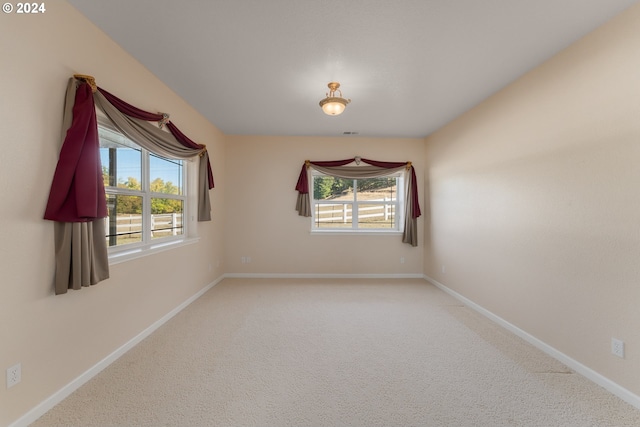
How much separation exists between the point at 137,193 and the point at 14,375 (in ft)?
5.26

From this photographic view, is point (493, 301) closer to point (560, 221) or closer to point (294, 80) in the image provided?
point (560, 221)

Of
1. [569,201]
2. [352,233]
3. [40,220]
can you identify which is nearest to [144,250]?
[40,220]

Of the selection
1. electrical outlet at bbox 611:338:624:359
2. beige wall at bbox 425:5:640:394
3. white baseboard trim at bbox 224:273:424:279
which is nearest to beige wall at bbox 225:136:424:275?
white baseboard trim at bbox 224:273:424:279

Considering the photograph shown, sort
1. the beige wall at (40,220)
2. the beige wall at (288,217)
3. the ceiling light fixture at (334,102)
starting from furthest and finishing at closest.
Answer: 1. the beige wall at (288,217)
2. the ceiling light fixture at (334,102)
3. the beige wall at (40,220)

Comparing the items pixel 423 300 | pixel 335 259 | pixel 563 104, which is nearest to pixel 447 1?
pixel 563 104

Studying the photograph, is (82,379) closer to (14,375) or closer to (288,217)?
(14,375)

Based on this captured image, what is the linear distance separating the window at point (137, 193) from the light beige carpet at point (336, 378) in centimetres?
103

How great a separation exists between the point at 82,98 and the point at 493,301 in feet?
13.8

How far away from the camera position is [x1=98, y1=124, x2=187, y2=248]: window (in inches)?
92.4

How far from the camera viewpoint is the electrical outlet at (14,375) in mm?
1469

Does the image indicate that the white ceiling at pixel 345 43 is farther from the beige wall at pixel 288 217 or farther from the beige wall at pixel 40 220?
the beige wall at pixel 288 217

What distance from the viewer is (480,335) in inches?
106

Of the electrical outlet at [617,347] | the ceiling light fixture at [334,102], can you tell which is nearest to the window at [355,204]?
the ceiling light fixture at [334,102]

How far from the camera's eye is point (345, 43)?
2.13 meters
